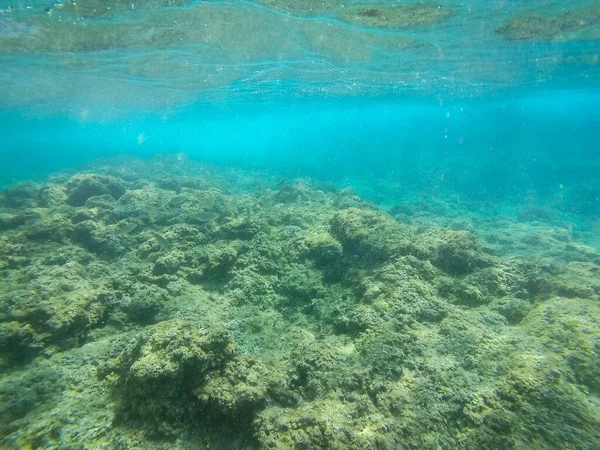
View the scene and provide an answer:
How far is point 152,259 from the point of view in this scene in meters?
7.88

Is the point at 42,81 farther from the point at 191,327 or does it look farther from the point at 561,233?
the point at 561,233

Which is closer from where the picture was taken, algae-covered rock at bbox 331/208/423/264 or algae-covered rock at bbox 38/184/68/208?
algae-covered rock at bbox 331/208/423/264

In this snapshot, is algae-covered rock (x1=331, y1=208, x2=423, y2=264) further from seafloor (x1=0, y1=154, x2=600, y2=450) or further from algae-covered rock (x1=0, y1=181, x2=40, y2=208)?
algae-covered rock (x1=0, y1=181, x2=40, y2=208)

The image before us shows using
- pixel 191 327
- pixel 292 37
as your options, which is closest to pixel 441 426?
pixel 191 327

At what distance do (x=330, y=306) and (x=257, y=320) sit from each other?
151 cm

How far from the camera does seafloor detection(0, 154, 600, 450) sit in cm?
351

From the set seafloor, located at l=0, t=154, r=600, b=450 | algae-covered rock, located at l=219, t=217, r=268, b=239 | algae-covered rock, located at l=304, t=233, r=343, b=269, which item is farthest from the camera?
algae-covered rock, located at l=219, t=217, r=268, b=239

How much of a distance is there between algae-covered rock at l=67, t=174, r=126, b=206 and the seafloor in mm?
3888

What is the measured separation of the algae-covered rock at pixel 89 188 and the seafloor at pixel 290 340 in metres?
3.89

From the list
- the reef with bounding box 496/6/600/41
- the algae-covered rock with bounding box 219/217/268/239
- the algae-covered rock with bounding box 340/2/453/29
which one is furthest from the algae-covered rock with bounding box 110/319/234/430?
the reef with bounding box 496/6/600/41

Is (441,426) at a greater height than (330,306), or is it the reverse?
(441,426)

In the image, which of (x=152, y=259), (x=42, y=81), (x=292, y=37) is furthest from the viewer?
(x=42, y=81)

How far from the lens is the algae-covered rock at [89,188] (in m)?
12.7

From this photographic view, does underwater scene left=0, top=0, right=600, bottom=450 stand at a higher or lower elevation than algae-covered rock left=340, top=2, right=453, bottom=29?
lower
